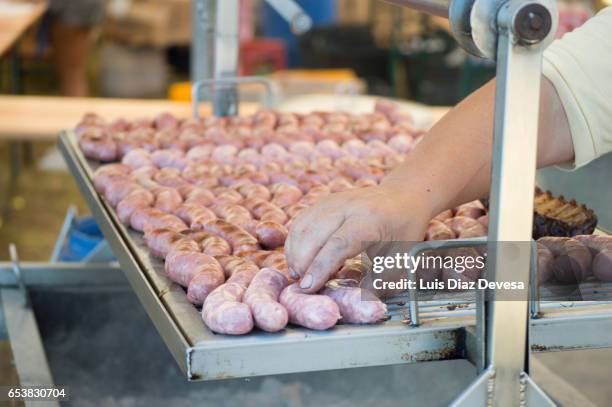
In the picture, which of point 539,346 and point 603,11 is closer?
point 539,346

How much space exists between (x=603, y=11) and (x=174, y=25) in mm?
6845

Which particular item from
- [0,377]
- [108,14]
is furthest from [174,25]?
[0,377]

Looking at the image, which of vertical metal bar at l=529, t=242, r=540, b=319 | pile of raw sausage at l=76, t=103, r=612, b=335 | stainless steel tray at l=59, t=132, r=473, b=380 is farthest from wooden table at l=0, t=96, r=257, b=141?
vertical metal bar at l=529, t=242, r=540, b=319

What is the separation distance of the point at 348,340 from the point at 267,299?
0.46ft

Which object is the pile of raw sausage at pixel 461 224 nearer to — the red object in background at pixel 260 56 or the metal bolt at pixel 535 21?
the metal bolt at pixel 535 21


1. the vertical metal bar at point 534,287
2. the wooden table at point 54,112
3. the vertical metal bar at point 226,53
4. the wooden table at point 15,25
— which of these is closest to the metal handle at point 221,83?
the vertical metal bar at point 226,53

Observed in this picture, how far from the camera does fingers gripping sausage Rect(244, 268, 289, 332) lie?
4.34 feet

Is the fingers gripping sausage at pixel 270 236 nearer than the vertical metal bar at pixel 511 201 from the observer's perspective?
No

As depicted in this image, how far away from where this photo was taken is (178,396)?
233 centimetres

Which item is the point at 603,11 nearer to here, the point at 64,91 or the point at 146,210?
the point at 146,210

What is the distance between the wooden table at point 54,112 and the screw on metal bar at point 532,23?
Result: 287cm

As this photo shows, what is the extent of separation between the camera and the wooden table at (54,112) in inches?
151

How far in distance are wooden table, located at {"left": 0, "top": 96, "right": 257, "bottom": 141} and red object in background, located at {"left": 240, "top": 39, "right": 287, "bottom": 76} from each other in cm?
217

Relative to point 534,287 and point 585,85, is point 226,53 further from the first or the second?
point 534,287
